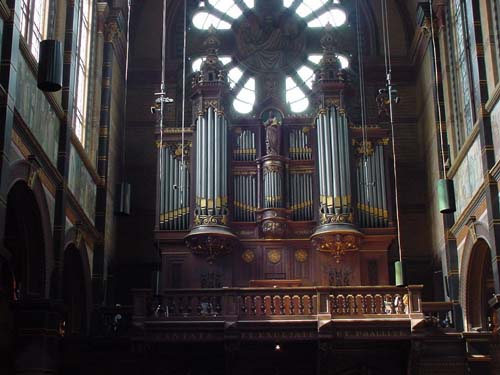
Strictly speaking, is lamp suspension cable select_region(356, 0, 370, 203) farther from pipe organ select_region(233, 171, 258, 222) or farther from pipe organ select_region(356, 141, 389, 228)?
pipe organ select_region(233, 171, 258, 222)

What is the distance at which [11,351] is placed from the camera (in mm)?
18797

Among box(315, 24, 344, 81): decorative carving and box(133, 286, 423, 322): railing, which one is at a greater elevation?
box(315, 24, 344, 81): decorative carving

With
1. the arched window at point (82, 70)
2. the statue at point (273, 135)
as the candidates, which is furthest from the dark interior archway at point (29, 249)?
the statue at point (273, 135)

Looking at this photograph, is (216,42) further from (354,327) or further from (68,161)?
(354,327)

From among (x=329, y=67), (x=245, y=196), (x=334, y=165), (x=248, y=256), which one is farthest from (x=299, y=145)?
(x=248, y=256)

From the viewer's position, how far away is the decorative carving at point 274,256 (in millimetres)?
22828

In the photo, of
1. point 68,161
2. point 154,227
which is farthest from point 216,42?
point 68,161

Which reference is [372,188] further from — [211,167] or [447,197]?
[447,197]

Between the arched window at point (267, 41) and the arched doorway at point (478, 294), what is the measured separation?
301 inches

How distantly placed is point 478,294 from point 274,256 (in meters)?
5.10

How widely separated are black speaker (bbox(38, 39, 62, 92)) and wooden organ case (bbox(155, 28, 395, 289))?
7947mm

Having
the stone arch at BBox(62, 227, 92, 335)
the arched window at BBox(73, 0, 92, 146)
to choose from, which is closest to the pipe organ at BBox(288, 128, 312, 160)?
the arched window at BBox(73, 0, 92, 146)

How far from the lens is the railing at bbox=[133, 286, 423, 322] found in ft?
64.1

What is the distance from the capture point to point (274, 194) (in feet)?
75.1
